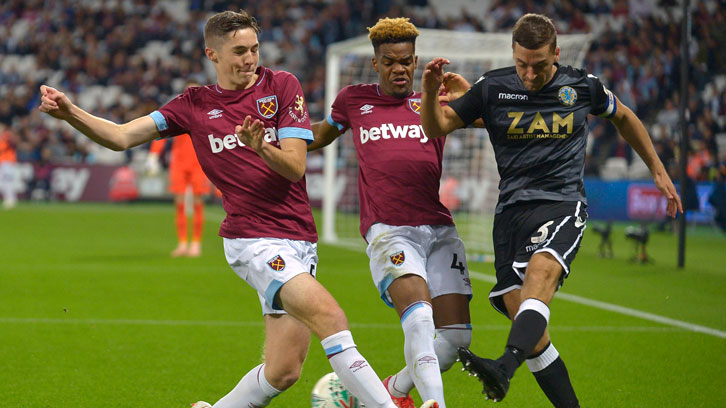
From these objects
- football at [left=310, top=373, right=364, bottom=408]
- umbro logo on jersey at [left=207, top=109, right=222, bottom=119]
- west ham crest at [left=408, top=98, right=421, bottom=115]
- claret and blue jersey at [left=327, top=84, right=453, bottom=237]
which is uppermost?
west ham crest at [left=408, top=98, right=421, bottom=115]

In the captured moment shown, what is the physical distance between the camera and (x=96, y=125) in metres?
4.29

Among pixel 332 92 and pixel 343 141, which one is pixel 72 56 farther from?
pixel 332 92

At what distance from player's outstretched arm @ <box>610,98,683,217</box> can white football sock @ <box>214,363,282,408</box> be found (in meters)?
2.18

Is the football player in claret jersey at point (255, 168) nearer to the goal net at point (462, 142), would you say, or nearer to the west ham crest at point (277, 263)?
the west ham crest at point (277, 263)

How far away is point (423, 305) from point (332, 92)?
1046 centimetres

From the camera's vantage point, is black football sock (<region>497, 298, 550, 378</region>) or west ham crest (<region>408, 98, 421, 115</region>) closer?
black football sock (<region>497, 298, 550, 378</region>)

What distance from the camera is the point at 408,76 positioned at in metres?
5.17

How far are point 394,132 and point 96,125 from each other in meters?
1.67

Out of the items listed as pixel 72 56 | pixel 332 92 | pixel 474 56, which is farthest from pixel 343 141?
pixel 72 56

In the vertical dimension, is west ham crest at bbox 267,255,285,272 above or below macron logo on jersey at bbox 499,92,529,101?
below

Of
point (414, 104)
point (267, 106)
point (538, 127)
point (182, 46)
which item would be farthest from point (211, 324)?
point (182, 46)

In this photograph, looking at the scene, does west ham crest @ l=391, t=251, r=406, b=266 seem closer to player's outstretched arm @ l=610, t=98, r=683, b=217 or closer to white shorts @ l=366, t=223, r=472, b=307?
white shorts @ l=366, t=223, r=472, b=307

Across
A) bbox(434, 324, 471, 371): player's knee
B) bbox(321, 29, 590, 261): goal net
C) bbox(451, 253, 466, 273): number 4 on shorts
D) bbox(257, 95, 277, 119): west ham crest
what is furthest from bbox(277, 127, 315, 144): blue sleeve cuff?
bbox(321, 29, 590, 261): goal net

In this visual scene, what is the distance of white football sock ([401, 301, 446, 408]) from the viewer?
4422 millimetres
